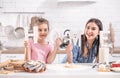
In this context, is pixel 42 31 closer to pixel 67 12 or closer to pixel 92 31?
pixel 92 31

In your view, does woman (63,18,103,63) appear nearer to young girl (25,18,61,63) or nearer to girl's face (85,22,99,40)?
girl's face (85,22,99,40)

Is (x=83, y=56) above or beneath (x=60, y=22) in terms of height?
beneath

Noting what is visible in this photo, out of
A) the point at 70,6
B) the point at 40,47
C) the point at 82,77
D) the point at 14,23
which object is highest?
the point at 70,6

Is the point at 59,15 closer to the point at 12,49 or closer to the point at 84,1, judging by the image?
the point at 84,1

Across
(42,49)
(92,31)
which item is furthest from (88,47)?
(42,49)

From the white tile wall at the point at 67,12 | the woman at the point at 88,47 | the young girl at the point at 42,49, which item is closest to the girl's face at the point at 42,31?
the young girl at the point at 42,49

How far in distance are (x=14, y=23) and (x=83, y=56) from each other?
159 centimetres

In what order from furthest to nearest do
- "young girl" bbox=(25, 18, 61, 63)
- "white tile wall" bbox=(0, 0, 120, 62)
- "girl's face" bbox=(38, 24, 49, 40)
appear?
1. "white tile wall" bbox=(0, 0, 120, 62)
2. "girl's face" bbox=(38, 24, 49, 40)
3. "young girl" bbox=(25, 18, 61, 63)

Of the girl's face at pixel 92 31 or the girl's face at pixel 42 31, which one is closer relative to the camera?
the girl's face at pixel 92 31

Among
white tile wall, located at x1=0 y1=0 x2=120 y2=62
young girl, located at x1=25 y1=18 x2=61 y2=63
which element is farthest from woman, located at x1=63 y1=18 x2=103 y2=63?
white tile wall, located at x1=0 y1=0 x2=120 y2=62

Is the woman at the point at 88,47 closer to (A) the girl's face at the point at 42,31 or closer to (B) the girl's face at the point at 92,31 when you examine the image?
(B) the girl's face at the point at 92,31

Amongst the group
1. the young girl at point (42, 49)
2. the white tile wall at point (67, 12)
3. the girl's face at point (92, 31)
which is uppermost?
the white tile wall at point (67, 12)

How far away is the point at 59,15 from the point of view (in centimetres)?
356

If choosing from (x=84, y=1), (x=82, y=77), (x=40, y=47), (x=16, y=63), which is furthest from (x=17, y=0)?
(x=82, y=77)
